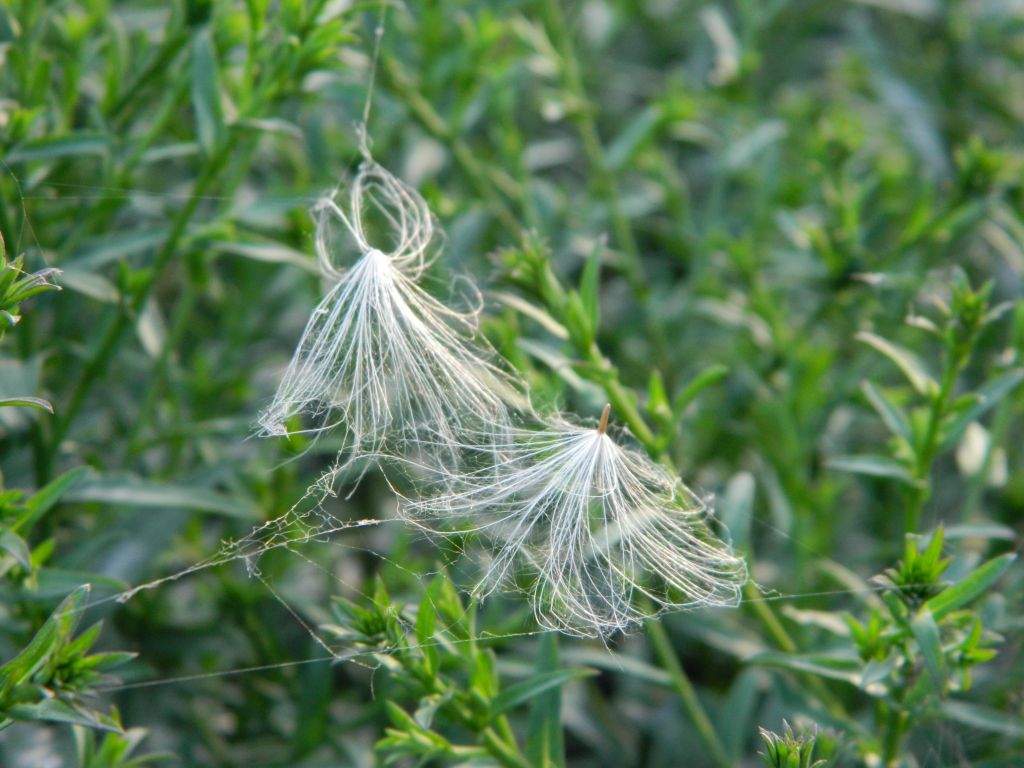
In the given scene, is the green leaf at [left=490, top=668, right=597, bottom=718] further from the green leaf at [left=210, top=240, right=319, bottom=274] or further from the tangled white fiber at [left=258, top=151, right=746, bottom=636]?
the green leaf at [left=210, top=240, right=319, bottom=274]

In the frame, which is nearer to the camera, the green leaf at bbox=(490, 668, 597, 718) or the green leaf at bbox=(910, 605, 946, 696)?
the green leaf at bbox=(910, 605, 946, 696)

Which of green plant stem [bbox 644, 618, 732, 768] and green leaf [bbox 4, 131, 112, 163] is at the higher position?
green leaf [bbox 4, 131, 112, 163]

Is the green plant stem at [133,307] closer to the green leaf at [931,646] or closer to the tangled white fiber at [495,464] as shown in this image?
the tangled white fiber at [495,464]

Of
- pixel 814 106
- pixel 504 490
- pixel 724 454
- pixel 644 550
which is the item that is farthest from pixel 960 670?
pixel 814 106

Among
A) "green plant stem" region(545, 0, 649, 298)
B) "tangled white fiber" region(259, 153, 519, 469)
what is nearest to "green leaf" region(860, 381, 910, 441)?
"tangled white fiber" region(259, 153, 519, 469)

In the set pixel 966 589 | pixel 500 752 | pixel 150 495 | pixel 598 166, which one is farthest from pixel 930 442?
pixel 150 495

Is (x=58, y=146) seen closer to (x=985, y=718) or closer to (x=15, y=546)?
(x=15, y=546)

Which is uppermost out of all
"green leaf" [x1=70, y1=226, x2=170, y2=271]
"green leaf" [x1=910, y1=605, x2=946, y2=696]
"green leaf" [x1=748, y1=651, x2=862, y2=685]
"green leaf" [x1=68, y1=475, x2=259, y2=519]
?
"green leaf" [x1=70, y1=226, x2=170, y2=271]
